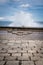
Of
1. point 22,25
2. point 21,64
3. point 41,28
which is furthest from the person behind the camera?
point 22,25

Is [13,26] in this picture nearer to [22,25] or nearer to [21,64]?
[22,25]

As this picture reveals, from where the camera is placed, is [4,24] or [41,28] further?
[4,24]

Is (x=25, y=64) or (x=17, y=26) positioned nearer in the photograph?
(x=25, y=64)

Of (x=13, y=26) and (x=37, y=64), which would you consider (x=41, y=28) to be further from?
(x=37, y=64)

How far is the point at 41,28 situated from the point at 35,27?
0.47 m

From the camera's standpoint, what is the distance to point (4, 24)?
33.4 feet

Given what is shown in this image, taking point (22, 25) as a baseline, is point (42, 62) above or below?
below

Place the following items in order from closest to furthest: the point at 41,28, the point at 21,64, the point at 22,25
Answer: the point at 21,64
the point at 41,28
the point at 22,25

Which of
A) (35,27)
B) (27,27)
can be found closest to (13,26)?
Result: (27,27)

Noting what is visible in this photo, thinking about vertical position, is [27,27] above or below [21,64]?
above

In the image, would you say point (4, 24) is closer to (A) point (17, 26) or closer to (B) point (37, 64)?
(A) point (17, 26)

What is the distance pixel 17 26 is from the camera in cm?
974

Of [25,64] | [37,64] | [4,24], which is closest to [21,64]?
[25,64]

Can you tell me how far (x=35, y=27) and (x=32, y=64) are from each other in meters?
7.20
